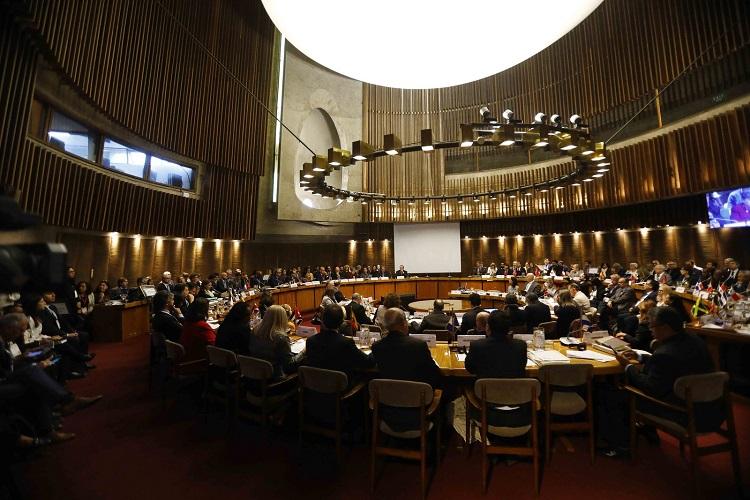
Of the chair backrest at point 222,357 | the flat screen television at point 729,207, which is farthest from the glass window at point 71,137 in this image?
the flat screen television at point 729,207

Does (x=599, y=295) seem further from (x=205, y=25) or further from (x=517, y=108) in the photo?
(x=205, y=25)

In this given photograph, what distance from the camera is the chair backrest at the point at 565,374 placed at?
108 inches

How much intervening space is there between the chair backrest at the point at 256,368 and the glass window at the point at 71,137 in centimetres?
702

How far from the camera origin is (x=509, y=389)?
2457mm

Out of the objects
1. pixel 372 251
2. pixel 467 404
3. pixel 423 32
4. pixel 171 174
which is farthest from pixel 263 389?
pixel 372 251

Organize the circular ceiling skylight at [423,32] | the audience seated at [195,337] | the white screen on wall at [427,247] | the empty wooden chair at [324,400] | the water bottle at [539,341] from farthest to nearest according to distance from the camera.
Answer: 1. the white screen on wall at [427,247]
2. the circular ceiling skylight at [423,32]
3. the audience seated at [195,337]
4. the water bottle at [539,341]
5. the empty wooden chair at [324,400]

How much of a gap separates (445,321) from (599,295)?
16.3 feet

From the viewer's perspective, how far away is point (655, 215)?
32.7ft

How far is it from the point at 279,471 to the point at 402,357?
1477 mm

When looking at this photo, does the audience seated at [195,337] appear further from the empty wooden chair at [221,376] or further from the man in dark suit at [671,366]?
the man in dark suit at [671,366]

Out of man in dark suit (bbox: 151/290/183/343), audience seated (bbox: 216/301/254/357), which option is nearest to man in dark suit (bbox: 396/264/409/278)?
man in dark suit (bbox: 151/290/183/343)

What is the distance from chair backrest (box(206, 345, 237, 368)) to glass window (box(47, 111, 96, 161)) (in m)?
6.51

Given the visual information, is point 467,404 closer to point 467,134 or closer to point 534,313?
point 534,313

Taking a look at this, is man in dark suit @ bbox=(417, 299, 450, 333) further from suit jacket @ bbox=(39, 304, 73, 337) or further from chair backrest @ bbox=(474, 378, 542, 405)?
suit jacket @ bbox=(39, 304, 73, 337)
